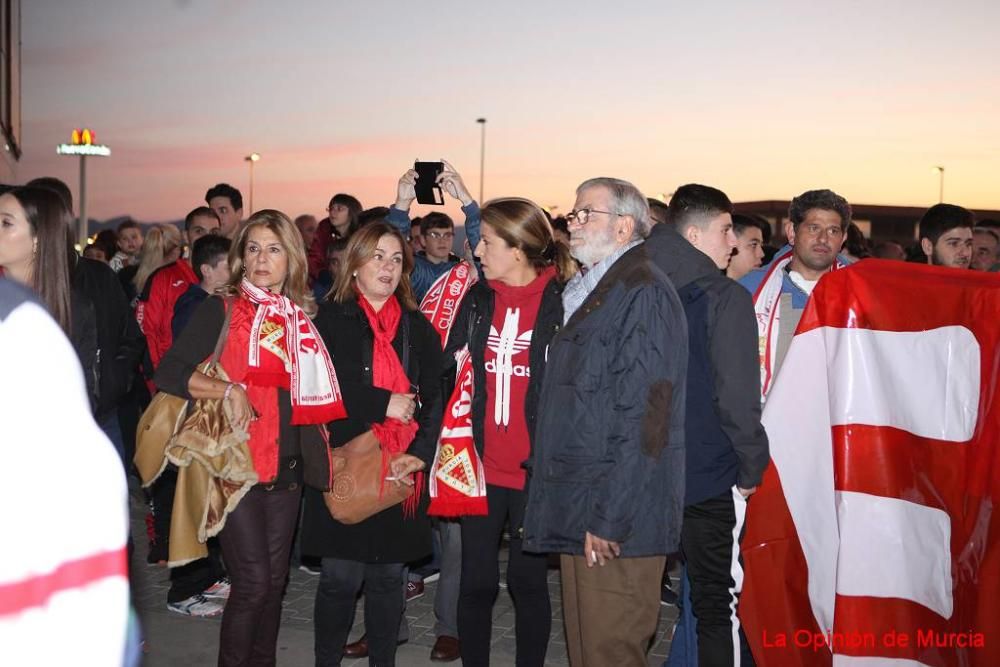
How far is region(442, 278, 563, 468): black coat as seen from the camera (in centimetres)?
459

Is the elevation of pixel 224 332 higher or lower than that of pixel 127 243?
lower

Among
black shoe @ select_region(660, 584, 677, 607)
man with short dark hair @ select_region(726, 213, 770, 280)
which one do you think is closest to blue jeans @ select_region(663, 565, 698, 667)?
black shoe @ select_region(660, 584, 677, 607)

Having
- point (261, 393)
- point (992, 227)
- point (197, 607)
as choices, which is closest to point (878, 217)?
point (992, 227)

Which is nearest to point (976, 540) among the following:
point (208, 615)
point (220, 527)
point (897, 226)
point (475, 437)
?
point (475, 437)

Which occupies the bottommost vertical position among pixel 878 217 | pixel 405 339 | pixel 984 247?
pixel 405 339

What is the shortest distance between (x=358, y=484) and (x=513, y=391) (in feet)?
2.81

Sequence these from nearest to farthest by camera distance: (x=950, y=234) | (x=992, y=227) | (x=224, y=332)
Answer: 1. (x=224, y=332)
2. (x=950, y=234)
3. (x=992, y=227)

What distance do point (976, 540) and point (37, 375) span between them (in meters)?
3.74

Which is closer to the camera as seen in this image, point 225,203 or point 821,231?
point 821,231

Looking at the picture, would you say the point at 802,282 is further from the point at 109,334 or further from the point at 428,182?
the point at 109,334

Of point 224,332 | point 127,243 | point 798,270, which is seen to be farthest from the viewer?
point 127,243

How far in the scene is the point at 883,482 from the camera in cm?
424

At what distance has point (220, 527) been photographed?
4293mm

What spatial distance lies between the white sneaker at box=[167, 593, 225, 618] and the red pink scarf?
6.57ft
